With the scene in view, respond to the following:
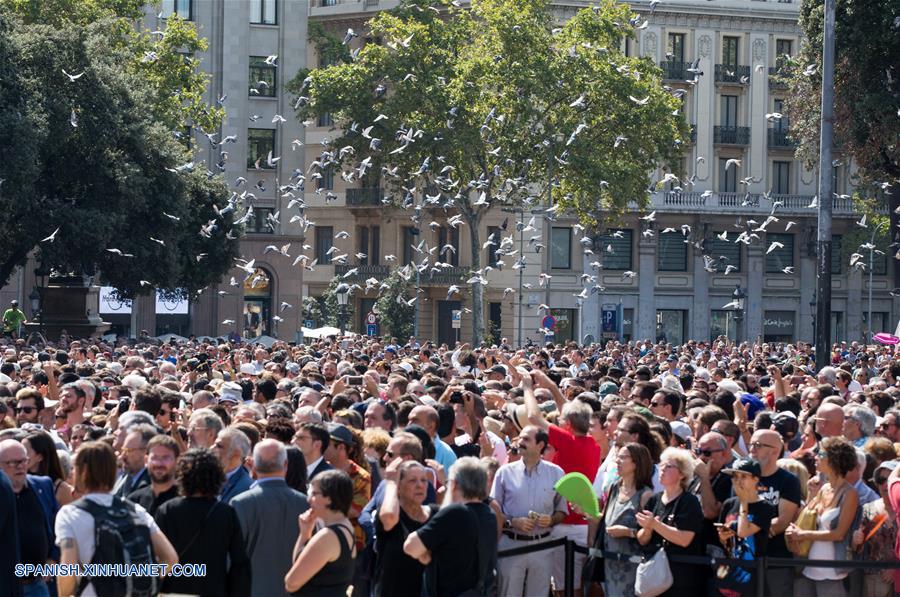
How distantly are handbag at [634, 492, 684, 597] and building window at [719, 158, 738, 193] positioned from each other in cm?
5680

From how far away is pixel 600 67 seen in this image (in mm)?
53000

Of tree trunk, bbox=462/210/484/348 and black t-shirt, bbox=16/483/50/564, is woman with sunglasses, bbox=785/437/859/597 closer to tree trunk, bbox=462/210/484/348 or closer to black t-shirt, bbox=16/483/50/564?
black t-shirt, bbox=16/483/50/564

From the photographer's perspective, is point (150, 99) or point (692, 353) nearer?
point (692, 353)

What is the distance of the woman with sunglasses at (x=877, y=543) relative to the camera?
383 inches

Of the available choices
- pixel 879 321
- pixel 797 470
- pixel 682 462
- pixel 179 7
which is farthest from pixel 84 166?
pixel 879 321

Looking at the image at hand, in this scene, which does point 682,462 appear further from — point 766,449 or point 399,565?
point 399,565

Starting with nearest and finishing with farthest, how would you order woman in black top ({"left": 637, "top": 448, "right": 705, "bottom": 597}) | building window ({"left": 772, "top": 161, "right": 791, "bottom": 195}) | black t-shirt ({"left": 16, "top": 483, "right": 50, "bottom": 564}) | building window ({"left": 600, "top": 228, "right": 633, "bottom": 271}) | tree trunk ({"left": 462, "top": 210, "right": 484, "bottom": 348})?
black t-shirt ({"left": 16, "top": 483, "right": 50, "bottom": 564}) < woman in black top ({"left": 637, "top": 448, "right": 705, "bottom": 597}) < tree trunk ({"left": 462, "top": 210, "right": 484, "bottom": 348}) < building window ({"left": 600, "top": 228, "right": 633, "bottom": 271}) < building window ({"left": 772, "top": 161, "right": 791, "bottom": 195})

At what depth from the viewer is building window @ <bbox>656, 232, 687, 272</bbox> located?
64062 mm

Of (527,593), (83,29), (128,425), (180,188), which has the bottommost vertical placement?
(527,593)

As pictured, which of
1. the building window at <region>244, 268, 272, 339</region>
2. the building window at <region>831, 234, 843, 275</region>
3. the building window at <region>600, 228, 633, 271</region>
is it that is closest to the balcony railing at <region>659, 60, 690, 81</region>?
the building window at <region>600, 228, 633, 271</region>

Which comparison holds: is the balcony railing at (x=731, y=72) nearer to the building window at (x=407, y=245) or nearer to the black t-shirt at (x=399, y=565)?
the building window at (x=407, y=245)

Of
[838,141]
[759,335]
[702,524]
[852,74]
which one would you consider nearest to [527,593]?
[702,524]

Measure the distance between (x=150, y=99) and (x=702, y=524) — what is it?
39.3 meters

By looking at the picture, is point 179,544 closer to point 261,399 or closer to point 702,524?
point 702,524
